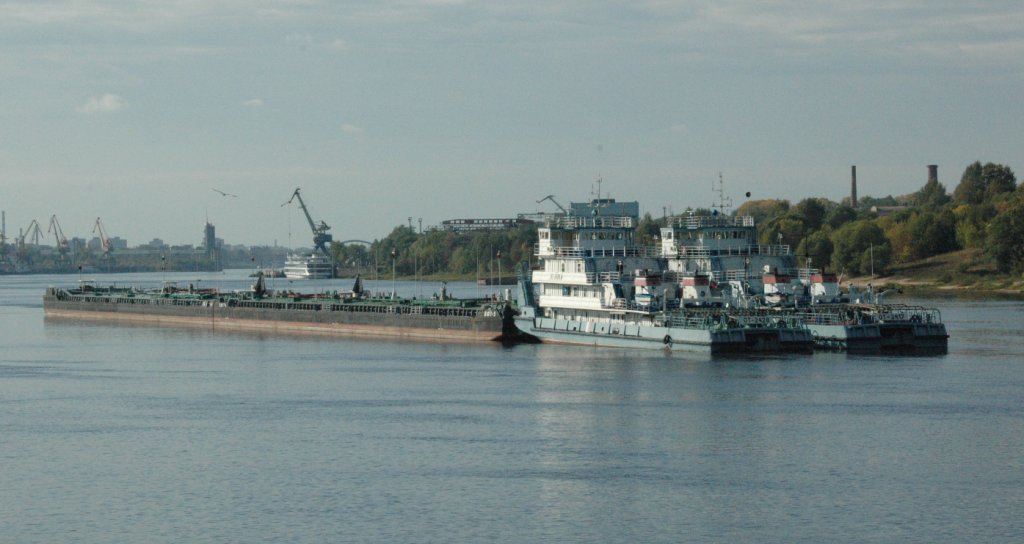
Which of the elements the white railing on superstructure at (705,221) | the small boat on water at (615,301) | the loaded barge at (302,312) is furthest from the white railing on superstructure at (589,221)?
the loaded barge at (302,312)

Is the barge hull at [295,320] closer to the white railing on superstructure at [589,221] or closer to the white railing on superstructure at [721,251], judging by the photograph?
the white railing on superstructure at [589,221]

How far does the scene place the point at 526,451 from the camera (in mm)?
59844

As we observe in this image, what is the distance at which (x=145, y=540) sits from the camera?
46812mm

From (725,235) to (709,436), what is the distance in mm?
47385

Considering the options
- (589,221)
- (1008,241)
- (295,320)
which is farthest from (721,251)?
(1008,241)

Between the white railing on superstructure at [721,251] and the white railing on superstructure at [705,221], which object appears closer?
the white railing on superstructure at [721,251]

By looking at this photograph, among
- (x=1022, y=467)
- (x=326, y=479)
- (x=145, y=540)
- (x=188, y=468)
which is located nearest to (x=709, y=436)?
(x=1022, y=467)

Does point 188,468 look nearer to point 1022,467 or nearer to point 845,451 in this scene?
point 845,451

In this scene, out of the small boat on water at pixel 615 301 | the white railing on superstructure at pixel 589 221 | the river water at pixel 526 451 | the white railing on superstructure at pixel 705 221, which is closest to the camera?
the river water at pixel 526 451

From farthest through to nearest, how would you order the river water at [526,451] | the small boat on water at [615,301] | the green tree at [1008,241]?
1. the green tree at [1008,241]
2. the small boat on water at [615,301]
3. the river water at [526,451]

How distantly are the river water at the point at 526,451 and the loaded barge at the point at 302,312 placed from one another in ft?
59.9

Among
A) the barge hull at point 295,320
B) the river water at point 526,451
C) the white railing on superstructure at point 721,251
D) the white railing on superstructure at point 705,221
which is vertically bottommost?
the river water at point 526,451

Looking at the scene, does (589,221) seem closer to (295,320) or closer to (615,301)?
(615,301)

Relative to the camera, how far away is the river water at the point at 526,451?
158ft
